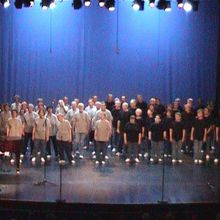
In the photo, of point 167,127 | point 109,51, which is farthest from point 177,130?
point 109,51

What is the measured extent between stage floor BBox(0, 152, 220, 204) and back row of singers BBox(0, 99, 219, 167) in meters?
0.47

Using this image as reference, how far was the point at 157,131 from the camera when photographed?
17234 millimetres

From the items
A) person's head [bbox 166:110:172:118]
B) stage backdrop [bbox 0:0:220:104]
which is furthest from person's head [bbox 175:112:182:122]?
stage backdrop [bbox 0:0:220:104]

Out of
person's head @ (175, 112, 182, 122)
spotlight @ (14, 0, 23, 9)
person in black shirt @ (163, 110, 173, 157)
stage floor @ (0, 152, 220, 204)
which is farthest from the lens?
spotlight @ (14, 0, 23, 9)

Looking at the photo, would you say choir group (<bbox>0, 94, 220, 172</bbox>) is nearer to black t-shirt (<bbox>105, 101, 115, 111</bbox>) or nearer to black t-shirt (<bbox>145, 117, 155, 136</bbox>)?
black t-shirt (<bbox>145, 117, 155, 136</bbox>)

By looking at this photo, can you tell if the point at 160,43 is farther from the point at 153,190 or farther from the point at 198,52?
the point at 153,190

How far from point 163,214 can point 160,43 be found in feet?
38.7

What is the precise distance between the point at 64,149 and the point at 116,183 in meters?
3.01

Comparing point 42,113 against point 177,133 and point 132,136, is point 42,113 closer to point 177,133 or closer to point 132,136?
point 132,136

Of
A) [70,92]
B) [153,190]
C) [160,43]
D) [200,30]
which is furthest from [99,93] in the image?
[153,190]

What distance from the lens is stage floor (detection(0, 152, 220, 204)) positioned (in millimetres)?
13164

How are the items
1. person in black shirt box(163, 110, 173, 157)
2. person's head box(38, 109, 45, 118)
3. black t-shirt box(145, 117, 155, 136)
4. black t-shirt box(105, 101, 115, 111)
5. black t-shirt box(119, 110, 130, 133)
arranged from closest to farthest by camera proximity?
person's head box(38, 109, 45, 118)
person in black shirt box(163, 110, 173, 157)
black t-shirt box(145, 117, 155, 136)
black t-shirt box(119, 110, 130, 133)
black t-shirt box(105, 101, 115, 111)

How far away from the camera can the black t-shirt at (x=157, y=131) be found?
1722cm

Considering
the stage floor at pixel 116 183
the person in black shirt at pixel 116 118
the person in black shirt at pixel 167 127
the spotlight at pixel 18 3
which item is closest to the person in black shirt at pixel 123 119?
the person in black shirt at pixel 116 118
